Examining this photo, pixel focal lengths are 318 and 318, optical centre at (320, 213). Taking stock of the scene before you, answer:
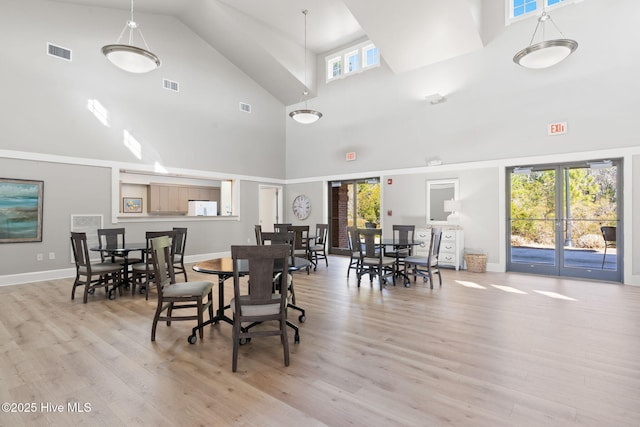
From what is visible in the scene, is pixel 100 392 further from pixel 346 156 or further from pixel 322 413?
pixel 346 156

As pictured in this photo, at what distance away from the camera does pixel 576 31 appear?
573 centimetres

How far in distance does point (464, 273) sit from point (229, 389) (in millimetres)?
5615

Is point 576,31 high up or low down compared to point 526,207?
up

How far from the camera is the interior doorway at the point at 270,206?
1048 centimetres

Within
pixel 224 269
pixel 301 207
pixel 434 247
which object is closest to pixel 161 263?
pixel 224 269

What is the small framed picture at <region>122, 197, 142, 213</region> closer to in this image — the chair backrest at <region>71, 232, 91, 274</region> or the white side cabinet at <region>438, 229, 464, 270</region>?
the chair backrest at <region>71, 232, 91, 274</region>

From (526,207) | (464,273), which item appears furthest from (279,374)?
(526,207)

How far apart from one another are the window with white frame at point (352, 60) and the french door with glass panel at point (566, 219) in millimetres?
4623

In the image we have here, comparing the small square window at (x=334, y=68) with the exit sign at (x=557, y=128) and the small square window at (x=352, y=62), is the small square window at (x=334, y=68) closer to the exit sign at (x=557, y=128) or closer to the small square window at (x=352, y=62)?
the small square window at (x=352, y=62)

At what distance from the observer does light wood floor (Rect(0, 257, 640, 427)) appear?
1.93 m

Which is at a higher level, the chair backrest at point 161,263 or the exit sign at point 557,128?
the exit sign at point 557,128

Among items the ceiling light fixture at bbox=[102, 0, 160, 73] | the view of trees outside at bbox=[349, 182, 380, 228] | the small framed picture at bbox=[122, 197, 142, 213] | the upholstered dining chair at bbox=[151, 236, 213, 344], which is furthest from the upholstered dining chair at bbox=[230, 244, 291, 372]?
the small framed picture at bbox=[122, 197, 142, 213]

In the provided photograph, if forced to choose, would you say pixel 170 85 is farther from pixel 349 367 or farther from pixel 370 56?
pixel 349 367

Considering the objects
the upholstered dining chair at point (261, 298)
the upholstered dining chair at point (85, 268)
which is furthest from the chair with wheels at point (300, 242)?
the upholstered dining chair at point (261, 298)
